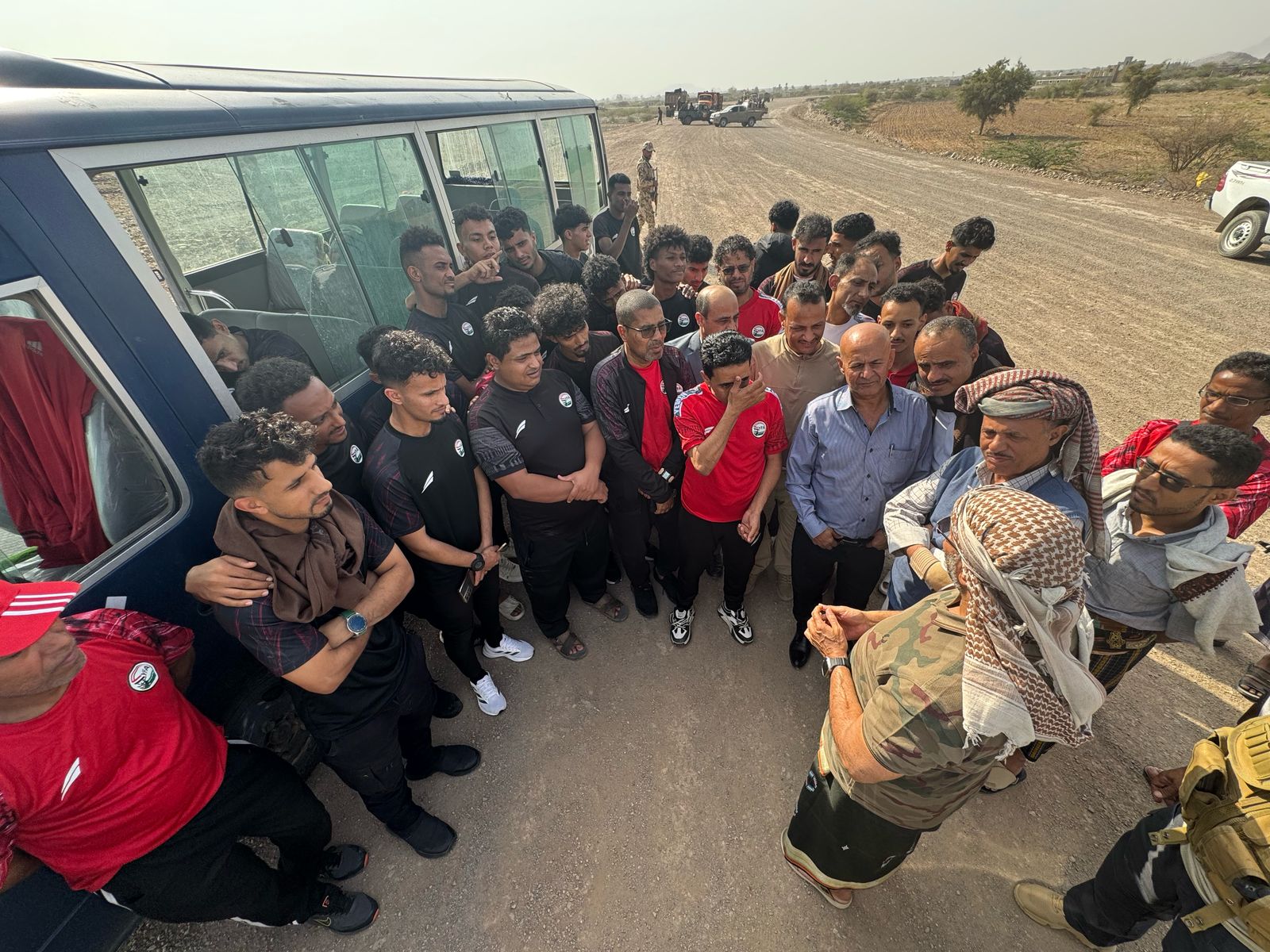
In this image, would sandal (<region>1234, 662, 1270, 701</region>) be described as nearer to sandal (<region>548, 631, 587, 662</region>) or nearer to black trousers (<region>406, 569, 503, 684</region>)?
sandal (<region>548, 631, 587, 662</region>)

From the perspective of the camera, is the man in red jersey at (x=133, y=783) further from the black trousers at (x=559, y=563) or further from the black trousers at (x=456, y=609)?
the black trousers at (x=559, y=563)

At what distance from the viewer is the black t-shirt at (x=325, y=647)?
1816mm

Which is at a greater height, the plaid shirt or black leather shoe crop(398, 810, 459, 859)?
the plaid shirt

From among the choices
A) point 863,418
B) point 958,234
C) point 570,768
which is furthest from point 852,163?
point 570,768

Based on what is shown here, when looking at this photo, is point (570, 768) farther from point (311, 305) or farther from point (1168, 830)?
point (311, 305)

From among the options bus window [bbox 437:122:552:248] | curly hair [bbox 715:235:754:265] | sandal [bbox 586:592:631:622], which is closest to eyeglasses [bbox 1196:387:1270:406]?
curly hair [bbox 715:235:754:265]

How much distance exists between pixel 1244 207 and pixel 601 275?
12.3m

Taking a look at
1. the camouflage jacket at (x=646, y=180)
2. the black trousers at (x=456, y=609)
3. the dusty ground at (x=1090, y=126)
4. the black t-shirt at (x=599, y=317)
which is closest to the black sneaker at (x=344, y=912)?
the black trousers at (x=456, y=609)

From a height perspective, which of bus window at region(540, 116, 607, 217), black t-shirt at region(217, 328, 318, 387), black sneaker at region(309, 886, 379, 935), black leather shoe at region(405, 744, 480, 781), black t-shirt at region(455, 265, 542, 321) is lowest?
black leather shoe at region(405, 744, 480, 781)

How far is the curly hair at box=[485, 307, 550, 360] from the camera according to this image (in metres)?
2.59

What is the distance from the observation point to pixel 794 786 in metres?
2.68

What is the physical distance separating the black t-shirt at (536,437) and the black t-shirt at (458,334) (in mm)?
980

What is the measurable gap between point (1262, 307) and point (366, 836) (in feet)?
39.5

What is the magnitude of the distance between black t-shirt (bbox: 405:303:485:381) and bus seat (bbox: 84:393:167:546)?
69.2 inches
